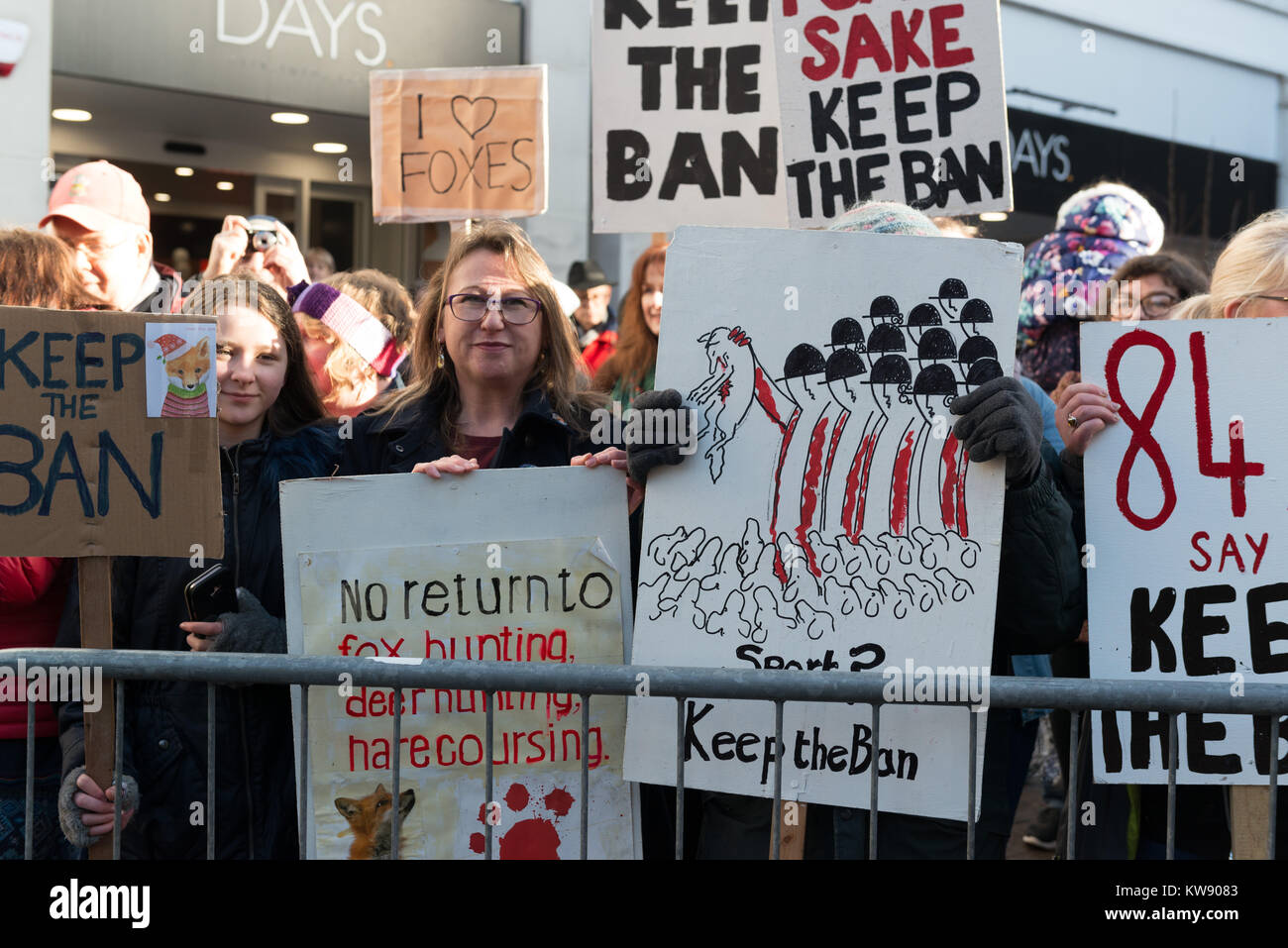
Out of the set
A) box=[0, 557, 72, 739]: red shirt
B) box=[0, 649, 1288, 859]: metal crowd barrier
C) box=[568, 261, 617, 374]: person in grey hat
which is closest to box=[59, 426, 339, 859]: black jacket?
box=[0, 557, 72, 739]: red shirt

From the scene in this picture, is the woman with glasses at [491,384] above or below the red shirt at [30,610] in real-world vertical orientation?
above

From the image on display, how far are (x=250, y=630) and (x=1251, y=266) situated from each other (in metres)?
2.14

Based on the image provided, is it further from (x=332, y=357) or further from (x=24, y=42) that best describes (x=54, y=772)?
(x=24, y=42)

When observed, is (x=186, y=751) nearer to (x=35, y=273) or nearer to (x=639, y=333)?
(x=35, y=273)

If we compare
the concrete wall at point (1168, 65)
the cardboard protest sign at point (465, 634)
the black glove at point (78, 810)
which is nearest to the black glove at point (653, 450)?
the cardboard protest sign at point (465, 634)

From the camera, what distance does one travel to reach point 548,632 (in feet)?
8.68

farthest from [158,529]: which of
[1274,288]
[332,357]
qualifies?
[1274,288]

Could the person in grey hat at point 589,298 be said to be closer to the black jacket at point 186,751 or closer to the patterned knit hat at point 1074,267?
the patterned knit hat at point 1074,267

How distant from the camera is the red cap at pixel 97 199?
4438mm

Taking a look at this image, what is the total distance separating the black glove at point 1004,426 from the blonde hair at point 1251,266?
648 millimetres

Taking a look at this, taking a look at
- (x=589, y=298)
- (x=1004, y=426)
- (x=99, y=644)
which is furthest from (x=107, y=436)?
(x=589, y=298)

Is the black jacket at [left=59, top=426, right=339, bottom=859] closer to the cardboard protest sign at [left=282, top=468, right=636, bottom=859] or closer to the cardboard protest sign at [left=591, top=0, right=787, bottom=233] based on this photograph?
the cardboard protest sign at [left=282, top=468, right=636, bottom=859]

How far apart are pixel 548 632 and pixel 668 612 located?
26cm

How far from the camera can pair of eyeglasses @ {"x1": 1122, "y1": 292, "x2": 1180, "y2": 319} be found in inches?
170
